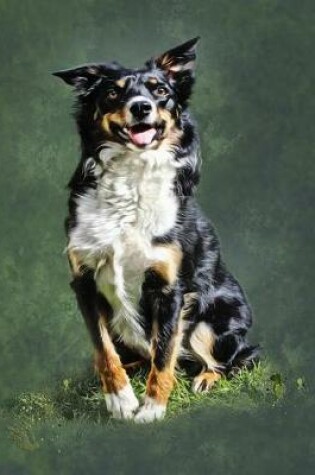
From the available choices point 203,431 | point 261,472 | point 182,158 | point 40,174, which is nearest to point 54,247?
point 40,174

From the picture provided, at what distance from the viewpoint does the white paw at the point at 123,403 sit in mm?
3820

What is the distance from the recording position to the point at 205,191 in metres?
3.98

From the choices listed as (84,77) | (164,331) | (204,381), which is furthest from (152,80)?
(204,381)

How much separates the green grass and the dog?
2.8 inches

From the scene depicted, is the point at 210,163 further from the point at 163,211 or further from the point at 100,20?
the point at 100,20

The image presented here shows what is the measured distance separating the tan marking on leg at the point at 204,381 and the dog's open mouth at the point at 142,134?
882 millimetres

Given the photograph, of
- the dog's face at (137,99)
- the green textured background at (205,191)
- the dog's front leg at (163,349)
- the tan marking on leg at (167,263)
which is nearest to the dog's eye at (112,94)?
the dog's face at (137,99)

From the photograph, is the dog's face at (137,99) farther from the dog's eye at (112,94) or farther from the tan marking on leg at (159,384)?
the tan marking on leg at (159,384)

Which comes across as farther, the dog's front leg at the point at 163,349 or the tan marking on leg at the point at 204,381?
the tan marking on leg at the point at 204,381

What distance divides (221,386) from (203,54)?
4.06 feet

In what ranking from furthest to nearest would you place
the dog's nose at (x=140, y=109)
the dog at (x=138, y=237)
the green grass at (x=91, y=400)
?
the green grass at (x=91, y=400) → the dog at (x=138, y=237) → the dog's nose at (x=140, y=109)

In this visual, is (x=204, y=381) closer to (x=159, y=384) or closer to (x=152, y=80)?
(x=159, y=384)

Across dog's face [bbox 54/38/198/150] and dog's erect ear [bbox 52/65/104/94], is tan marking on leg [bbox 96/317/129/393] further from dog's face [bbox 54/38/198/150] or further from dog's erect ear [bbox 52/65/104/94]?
dog's erect ear [bbox 52/65/104/94]

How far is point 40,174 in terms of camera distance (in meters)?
4.04
